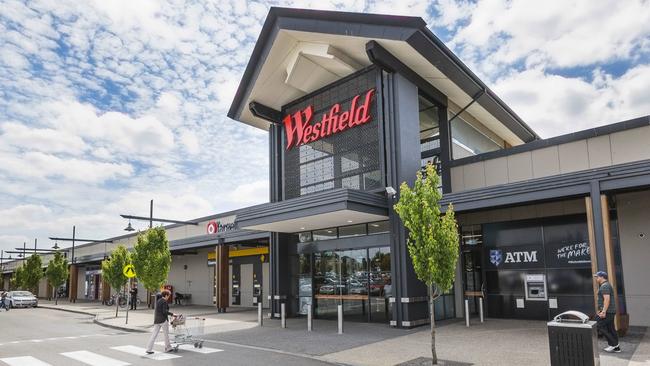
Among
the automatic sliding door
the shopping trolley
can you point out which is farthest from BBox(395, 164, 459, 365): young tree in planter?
the automatic sliding door

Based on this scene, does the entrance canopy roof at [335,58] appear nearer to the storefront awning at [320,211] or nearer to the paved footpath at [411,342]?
the storefront awning at [320,211]

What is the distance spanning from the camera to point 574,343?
314 inches

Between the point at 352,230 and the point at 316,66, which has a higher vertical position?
the point at 316,66

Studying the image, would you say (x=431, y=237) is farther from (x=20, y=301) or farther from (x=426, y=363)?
(x=20, y=301)

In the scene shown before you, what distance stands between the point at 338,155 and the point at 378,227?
339 centimetres

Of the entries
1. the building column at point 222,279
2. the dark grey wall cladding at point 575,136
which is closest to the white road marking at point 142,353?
the building column at point 222,279

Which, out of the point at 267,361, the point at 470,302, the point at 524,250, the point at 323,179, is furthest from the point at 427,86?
the point at 267,361

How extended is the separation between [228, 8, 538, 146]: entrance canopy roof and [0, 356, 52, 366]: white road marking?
1313 cm

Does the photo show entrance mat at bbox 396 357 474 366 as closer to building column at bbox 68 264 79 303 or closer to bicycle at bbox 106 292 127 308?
bicycle at bbox 106 292 127 308

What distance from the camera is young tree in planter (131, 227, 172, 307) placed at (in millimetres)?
23297

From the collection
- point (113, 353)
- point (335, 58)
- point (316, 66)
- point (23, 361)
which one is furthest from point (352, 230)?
point (23, 361)

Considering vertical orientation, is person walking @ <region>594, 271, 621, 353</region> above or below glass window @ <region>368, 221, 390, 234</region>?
below

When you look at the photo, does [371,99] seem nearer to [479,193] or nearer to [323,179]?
[323,179]

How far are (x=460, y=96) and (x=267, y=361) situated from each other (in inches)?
555
